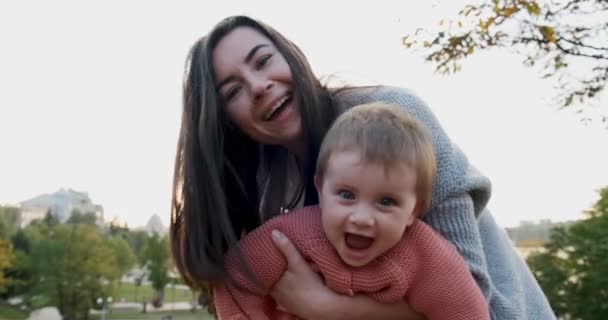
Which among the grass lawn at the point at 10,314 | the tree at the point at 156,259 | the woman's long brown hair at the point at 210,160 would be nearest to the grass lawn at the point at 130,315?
the grass lawn at the point at 10,314

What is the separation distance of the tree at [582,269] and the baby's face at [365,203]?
12943 millimetres

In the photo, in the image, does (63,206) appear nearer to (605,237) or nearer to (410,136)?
(605,237)

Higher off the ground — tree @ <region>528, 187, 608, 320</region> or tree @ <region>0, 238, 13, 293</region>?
tree @ <region>528, 187, 608, 320</region>

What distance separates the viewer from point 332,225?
2.01 m

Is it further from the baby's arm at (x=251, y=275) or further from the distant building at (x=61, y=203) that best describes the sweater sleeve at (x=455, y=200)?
the distant building at (x=61, y=203)

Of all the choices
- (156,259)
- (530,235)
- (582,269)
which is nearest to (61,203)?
(156,259)

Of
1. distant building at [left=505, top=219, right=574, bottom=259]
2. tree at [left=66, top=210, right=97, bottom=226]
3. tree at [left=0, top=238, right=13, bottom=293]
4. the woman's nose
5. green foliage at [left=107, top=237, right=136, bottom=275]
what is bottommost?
green foliage at [left=107, top=237, right=136, bottom=275]

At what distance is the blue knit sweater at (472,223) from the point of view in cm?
221

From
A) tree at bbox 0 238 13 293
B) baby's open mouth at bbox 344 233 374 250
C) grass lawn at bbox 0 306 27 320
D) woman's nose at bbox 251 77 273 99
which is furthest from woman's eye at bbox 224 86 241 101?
grass lawn at bbox 0 306 27 320

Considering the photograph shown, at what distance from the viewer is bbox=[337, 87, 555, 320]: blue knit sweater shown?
2205 mm

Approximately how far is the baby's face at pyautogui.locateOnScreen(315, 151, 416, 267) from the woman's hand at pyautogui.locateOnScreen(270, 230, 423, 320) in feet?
0.64

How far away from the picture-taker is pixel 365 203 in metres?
1.95

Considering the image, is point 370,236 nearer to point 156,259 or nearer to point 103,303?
point 103,303

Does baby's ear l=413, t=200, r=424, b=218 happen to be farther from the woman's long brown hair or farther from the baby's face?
the woman's long brown hair
